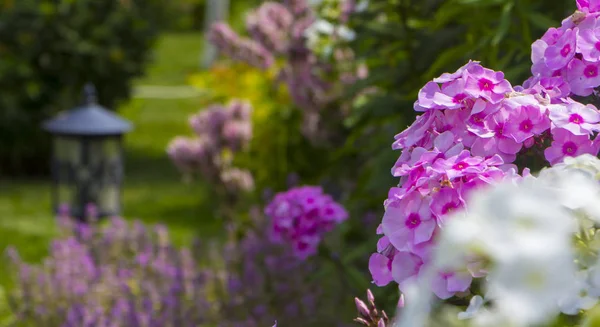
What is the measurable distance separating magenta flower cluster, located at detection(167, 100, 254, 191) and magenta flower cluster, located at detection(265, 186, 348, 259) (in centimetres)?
253

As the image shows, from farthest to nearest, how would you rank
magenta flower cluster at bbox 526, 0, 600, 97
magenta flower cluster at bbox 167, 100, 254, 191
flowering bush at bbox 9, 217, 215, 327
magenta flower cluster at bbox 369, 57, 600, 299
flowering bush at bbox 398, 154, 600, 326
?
magenta flower cluster at bbox 167, 100, 254, 191, flowering bush at bbox 9, 217, 215, 327, magenta flower cluster at bbox 526, 0, 600, 97, magenta flower cluster at bbox 369, 57, 600, 299, flowering bush at bbox 398, 154, 600, 326

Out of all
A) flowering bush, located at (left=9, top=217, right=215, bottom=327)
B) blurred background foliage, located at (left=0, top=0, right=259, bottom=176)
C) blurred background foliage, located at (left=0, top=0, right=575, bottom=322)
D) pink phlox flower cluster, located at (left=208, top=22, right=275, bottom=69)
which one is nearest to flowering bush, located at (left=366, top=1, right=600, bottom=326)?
blurred background foliage, located at (left=0, top=0, right=575, bottom=322)

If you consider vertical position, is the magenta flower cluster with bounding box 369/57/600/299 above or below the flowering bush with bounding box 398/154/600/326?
below

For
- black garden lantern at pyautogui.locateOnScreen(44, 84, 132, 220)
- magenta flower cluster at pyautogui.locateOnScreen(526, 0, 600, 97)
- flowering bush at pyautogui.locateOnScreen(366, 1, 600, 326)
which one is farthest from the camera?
black garden lantern at pyautogui.locateOnScreen(44, 84, 132, 220)

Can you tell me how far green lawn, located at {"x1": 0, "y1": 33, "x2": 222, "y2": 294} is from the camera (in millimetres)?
6320

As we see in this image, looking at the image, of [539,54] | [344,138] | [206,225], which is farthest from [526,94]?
[206,225]

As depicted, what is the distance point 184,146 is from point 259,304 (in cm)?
209

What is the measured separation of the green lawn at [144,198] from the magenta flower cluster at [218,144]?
0.94 metres

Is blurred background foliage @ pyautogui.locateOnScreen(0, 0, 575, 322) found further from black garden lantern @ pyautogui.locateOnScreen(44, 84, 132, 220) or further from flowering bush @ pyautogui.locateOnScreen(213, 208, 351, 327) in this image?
black garden lantern @ pyautogui.locateOnScreen(44, 84, 132, 220)

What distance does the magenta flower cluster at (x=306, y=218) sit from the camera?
2.68 metres

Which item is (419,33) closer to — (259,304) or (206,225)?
(259,304)

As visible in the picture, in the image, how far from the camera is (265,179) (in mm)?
5789

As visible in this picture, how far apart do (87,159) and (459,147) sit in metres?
3.79

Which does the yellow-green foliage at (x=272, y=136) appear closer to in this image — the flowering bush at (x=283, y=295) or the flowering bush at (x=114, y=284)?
the flowering bush at (x=114, y=284)
